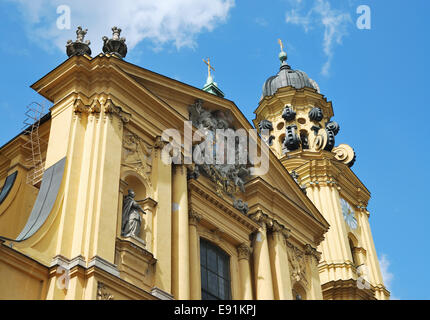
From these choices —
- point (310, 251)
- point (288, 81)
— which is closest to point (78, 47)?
point (310, 251)

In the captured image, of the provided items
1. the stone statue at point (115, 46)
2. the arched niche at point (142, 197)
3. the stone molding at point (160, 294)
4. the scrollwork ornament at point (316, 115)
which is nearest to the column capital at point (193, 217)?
the arched niche at point (142, 197)

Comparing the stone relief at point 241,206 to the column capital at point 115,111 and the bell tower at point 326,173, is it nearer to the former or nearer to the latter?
the column capital at point 115,111

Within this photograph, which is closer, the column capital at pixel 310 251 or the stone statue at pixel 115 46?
the stone statue at pixel 115 46

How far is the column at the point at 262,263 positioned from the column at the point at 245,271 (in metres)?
0.29

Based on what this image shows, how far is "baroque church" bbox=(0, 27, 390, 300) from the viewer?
11.8 m

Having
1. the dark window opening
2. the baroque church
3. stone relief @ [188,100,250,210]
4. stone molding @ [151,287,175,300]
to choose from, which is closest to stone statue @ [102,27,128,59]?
the baroque church

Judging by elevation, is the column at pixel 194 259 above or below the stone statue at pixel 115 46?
below

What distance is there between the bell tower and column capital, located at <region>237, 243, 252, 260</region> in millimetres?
6374

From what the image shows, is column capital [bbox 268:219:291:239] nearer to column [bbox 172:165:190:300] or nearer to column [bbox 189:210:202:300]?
column [bbox 189:210:202:300]

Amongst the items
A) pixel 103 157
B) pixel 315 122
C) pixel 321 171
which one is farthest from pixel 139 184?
pixel 315 122

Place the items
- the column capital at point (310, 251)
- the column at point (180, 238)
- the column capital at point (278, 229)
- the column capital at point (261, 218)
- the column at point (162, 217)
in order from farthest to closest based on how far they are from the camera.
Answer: the column capital at point (310, 251) → the column capital at point (278, 229) → the column capital at point (261, 218) → the column at point (180, 238) → the column at point (162, 217)

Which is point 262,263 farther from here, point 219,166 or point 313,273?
point 313,273

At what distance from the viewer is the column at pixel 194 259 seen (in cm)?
1417

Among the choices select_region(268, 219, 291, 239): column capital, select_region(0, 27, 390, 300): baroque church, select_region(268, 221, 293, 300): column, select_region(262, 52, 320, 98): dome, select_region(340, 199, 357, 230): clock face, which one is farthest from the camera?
select_region(262, 52, 320, 98): dome
